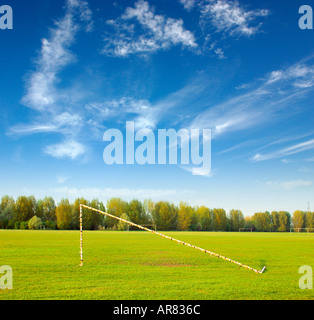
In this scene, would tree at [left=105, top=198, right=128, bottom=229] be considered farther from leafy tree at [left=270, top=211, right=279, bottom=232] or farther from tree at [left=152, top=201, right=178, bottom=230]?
leafy tree at [left=270, top=211, right=279, bottom=232]

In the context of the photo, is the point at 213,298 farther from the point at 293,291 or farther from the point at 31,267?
the point at 31,267

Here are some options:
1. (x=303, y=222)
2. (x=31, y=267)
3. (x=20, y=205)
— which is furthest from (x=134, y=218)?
(x=31, y=267)

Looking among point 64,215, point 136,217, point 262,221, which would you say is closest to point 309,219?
point 262,221

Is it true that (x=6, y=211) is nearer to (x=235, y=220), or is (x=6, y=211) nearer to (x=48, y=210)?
(x=48, y=210)

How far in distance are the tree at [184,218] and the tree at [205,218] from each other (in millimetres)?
9424

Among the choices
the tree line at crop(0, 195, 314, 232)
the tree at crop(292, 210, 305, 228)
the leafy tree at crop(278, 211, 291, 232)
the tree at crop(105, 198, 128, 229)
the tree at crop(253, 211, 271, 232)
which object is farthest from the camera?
the tree at crop(253, 211, 271, 232)

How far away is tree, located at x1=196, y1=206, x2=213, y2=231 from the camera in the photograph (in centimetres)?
13638

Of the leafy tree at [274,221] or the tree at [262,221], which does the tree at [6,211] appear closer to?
the tree at [262,221]

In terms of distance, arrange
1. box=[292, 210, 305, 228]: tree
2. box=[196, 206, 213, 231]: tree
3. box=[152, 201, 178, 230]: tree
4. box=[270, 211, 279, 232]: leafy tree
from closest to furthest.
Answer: box=[152, 201, 178, 230]: tree, box=[196, 206, 213, 231]: tree, box=[292, 210, 305, 228]: tree, box=[270, 211, 279, 232]: leafy tree

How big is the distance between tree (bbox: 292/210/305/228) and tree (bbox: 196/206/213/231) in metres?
43.8

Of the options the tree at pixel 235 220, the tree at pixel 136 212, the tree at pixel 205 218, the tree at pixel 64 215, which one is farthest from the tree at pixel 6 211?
the tree at pixel 235 220

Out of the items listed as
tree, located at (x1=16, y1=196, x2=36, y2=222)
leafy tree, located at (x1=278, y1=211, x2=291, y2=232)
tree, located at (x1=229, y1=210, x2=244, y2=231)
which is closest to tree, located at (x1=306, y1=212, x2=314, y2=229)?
leafy tree, located at (x1=278, y1=211, x2=291, y2=232)

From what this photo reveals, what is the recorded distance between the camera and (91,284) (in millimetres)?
10148

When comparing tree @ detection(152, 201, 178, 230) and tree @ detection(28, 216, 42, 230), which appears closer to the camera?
tree @ detection(28, 216, 42, 230)
